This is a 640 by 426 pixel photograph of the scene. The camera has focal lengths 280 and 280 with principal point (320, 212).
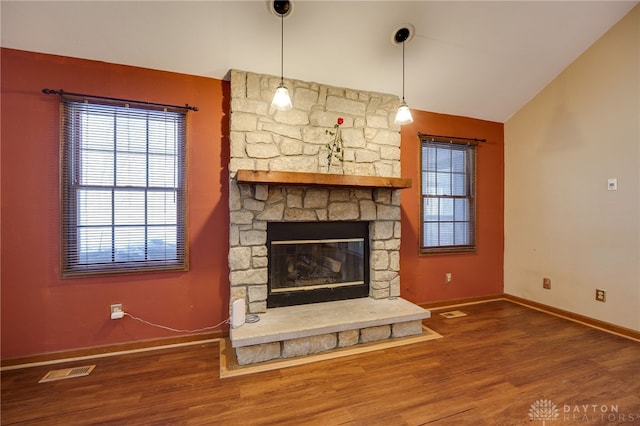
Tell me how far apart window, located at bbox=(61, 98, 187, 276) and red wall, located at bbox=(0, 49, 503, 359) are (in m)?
0.09

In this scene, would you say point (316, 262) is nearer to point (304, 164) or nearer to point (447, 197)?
point (304, 164)

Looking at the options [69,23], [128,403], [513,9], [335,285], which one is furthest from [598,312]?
[69,23]

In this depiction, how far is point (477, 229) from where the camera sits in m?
3.89

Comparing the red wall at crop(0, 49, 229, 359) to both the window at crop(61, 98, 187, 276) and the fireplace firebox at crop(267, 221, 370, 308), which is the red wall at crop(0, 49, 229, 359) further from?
the fireplace firebox at crop(267, 221, 370, 308)

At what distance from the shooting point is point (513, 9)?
2.49 metres

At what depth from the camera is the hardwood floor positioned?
171 cm

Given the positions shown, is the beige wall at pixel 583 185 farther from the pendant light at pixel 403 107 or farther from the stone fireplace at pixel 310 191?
the pendant light at pixel 403 107

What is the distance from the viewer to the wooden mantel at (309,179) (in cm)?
230

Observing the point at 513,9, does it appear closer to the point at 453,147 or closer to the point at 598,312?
the point at 453,147

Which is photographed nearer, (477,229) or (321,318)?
(321,318)

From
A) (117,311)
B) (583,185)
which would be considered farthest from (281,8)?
(583,185)

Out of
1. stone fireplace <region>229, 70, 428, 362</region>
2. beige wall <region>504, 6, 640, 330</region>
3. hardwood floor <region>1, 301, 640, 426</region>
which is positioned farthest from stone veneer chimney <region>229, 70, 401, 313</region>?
beige wall <region>504, 6, 640, 330</region>

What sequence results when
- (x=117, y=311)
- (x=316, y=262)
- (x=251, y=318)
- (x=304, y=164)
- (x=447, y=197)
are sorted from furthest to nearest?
(x=447, y=197), (x=316, y=262), (x=304, y=164), (x=251, y=318), (x=117, y=311)

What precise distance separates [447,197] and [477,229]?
0.66 metres
